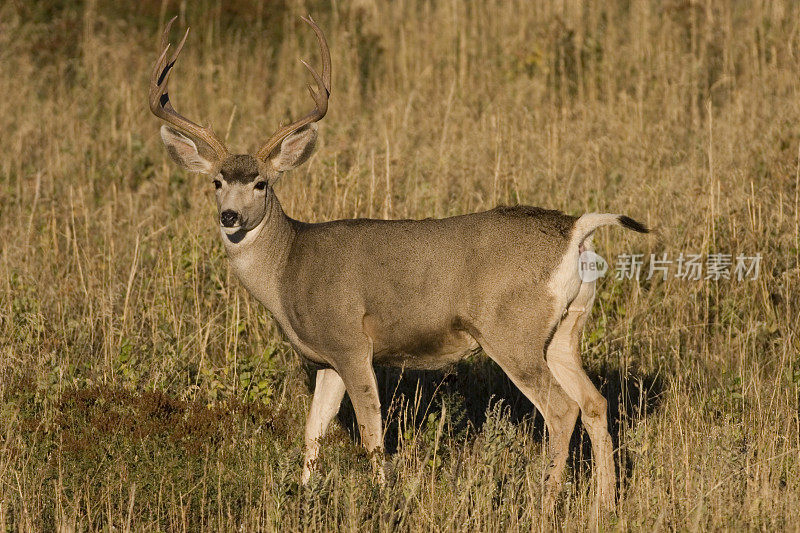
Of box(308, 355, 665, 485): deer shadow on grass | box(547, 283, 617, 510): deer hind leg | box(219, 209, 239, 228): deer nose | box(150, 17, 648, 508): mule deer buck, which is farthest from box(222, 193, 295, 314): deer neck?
box(547, 283, 617, 510): deer hind leg

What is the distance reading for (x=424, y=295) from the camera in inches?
206

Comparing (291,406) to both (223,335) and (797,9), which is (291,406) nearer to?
(223,335)

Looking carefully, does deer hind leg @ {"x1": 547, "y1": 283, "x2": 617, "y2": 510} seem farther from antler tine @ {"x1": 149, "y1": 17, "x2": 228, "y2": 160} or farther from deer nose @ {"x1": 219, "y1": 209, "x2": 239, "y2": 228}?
antler tine @ {"x1": 149, "y1": 17, "x2": 228, "y2": 160}

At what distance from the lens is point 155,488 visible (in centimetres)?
479

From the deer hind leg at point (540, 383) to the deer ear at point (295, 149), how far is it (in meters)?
1.40

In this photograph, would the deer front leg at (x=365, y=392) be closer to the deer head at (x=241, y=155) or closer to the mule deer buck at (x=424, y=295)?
the mule deer buck at (x=424, y=295)

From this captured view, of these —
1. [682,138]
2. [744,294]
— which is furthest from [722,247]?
[682,138]

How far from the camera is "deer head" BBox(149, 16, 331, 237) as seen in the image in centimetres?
543

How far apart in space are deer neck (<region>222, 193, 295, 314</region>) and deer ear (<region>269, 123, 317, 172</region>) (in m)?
0.32

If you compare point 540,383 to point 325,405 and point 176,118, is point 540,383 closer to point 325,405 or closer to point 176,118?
point 325,405

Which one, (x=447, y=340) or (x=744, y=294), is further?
(x=744, y=294)

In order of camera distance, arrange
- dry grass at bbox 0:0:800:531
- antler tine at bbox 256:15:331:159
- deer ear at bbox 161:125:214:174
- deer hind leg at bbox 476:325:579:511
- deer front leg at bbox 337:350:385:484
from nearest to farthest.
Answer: dry grass at bbox 0:0:800:531 < deer hind leg at bbox 476:325:579:511 < deer front leg at bbox 337:350:385:484 < antler tine at bbox 256:15:331:159 < deer ear at bbox 161:125:214:174

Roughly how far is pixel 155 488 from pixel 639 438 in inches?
85.7

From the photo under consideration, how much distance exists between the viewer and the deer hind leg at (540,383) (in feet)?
16.7
